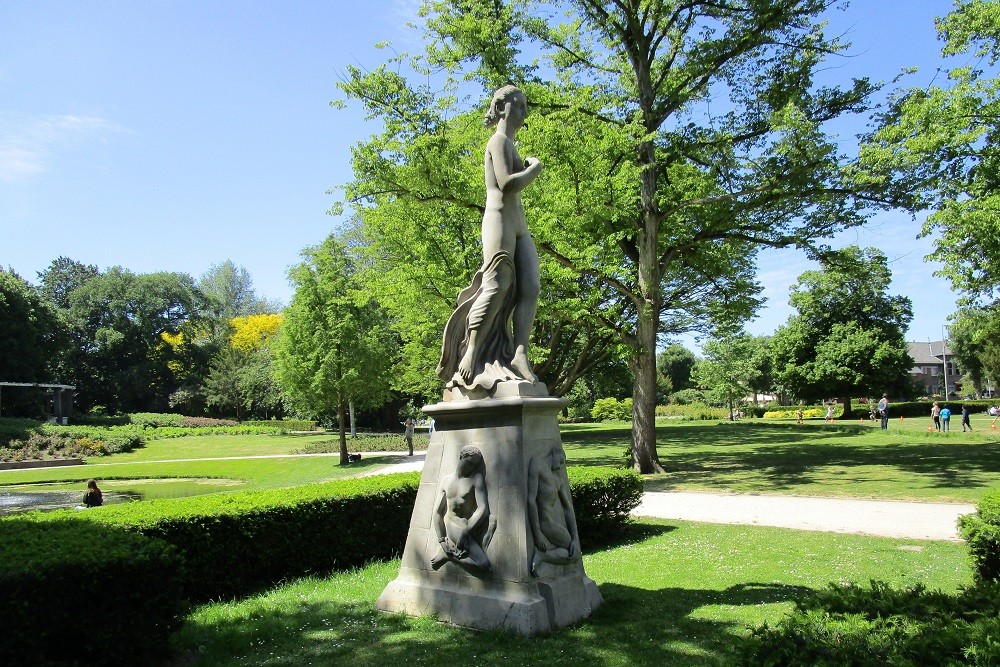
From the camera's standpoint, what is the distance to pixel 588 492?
9.91 m

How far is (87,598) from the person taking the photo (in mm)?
4750

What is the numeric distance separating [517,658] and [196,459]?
3048 centimetres

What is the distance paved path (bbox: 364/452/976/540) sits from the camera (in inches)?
404

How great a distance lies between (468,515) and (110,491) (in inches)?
721

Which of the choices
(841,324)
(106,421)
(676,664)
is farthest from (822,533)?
(106,421)

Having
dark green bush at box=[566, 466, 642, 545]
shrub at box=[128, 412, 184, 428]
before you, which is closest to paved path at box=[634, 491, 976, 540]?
dark green bush at box=[566, 466, 642, 545]

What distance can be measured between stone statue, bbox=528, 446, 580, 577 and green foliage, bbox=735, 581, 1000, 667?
2.31m

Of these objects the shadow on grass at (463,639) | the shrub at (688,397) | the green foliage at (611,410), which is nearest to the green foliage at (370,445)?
the green foliage at (611,410)

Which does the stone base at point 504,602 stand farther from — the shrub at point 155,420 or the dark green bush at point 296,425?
the shrub at point 155,420

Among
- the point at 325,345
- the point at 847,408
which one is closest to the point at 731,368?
the point at 847,408

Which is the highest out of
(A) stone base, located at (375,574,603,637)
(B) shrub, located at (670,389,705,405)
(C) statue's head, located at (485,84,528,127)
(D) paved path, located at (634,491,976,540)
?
(C) statue's head, located at (485,84,528,127)

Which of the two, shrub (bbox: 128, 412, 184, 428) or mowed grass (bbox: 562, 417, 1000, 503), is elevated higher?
shrub (bbox: 128, 412, 184, 428)

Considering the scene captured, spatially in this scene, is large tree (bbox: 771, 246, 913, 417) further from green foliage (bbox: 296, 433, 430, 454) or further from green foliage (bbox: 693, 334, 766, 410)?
green foliage (bbox: 296, 433, 430, 454)

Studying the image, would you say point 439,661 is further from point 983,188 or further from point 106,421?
point 106,421
